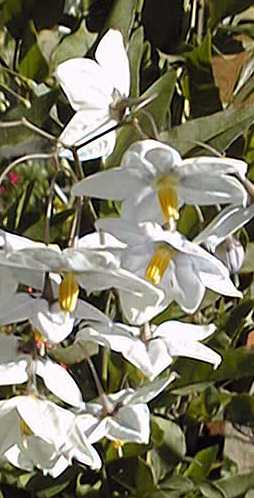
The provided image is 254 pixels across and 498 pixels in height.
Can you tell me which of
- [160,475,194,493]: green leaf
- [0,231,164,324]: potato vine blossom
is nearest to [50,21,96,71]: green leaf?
[0,231,164,324]: potato vine blossom

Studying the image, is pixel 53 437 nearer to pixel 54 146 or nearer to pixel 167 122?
pixel 54 146

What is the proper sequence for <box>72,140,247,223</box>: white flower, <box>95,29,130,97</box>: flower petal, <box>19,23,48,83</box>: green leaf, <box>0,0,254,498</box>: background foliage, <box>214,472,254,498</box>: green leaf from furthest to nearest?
1. <box>214,472,254,498</box>: green leaf
2. <box>19,23,48,83</box>: green leaf
3. <box>0,0,254,498</box>: background foliage
4. <box>95,29,130,97</box>: flower petal
5. <box>72,140,247,223</box>: white flower

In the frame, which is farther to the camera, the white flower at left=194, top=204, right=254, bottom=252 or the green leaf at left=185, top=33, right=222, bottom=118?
the green leaf at left=185, top=33, right=222, bottom=118

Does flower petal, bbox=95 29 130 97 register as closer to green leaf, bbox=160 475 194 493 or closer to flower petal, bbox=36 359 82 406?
flower petal, bbox=36 359 82 406

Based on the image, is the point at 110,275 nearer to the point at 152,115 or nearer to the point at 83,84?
the point at 83,84

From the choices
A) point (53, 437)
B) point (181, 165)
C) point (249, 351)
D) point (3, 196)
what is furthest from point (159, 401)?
point (3, 196)

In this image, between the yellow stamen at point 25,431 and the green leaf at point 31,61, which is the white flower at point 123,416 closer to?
the yellow stamen at point 25,431

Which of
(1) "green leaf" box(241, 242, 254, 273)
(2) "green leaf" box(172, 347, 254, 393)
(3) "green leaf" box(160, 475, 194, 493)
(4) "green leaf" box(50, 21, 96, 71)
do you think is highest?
(4) "green leaf" box(50, 21, 96, 71)
